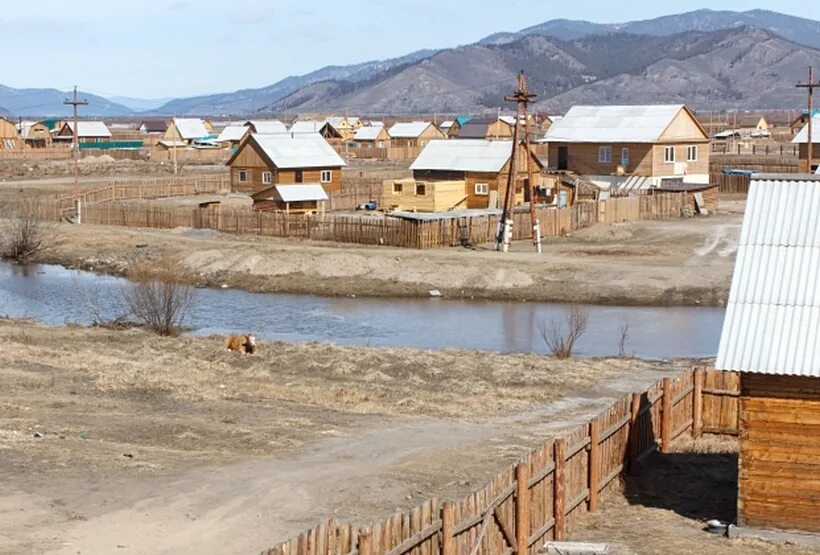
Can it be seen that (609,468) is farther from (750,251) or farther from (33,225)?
(33,225)

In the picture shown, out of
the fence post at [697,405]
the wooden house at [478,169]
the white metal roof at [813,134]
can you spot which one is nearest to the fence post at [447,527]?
the fence post at [697,405]

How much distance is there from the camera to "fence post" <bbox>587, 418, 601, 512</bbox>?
775 inches

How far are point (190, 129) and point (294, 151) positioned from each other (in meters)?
88.7

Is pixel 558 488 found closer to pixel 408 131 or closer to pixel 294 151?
pixel 294 151

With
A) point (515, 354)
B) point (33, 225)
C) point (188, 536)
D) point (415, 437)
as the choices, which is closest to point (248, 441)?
point (415, 437)

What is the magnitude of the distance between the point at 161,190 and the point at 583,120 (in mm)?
27199

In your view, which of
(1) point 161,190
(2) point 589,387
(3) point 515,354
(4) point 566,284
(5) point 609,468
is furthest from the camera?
(1) point 161,190

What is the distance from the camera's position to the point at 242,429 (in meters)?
24.0

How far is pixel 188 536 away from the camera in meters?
17.2

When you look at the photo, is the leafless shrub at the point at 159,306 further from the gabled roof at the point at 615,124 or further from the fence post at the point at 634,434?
the gabled roof at the point at 615,124

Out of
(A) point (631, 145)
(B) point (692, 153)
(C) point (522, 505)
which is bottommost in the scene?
(C) point (522, 505)

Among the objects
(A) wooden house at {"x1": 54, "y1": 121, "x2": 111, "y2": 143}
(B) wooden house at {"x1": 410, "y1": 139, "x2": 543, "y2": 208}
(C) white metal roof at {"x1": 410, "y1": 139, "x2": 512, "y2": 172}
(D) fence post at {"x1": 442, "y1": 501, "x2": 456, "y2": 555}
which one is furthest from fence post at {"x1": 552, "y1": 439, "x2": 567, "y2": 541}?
(A) wooden house at {"x1": 54, "y1": 121, "x2": 111, "y2": 143}

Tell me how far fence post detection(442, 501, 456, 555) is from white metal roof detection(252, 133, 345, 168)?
2285 inches

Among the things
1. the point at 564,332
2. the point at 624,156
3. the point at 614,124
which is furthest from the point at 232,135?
the point at 564,332
